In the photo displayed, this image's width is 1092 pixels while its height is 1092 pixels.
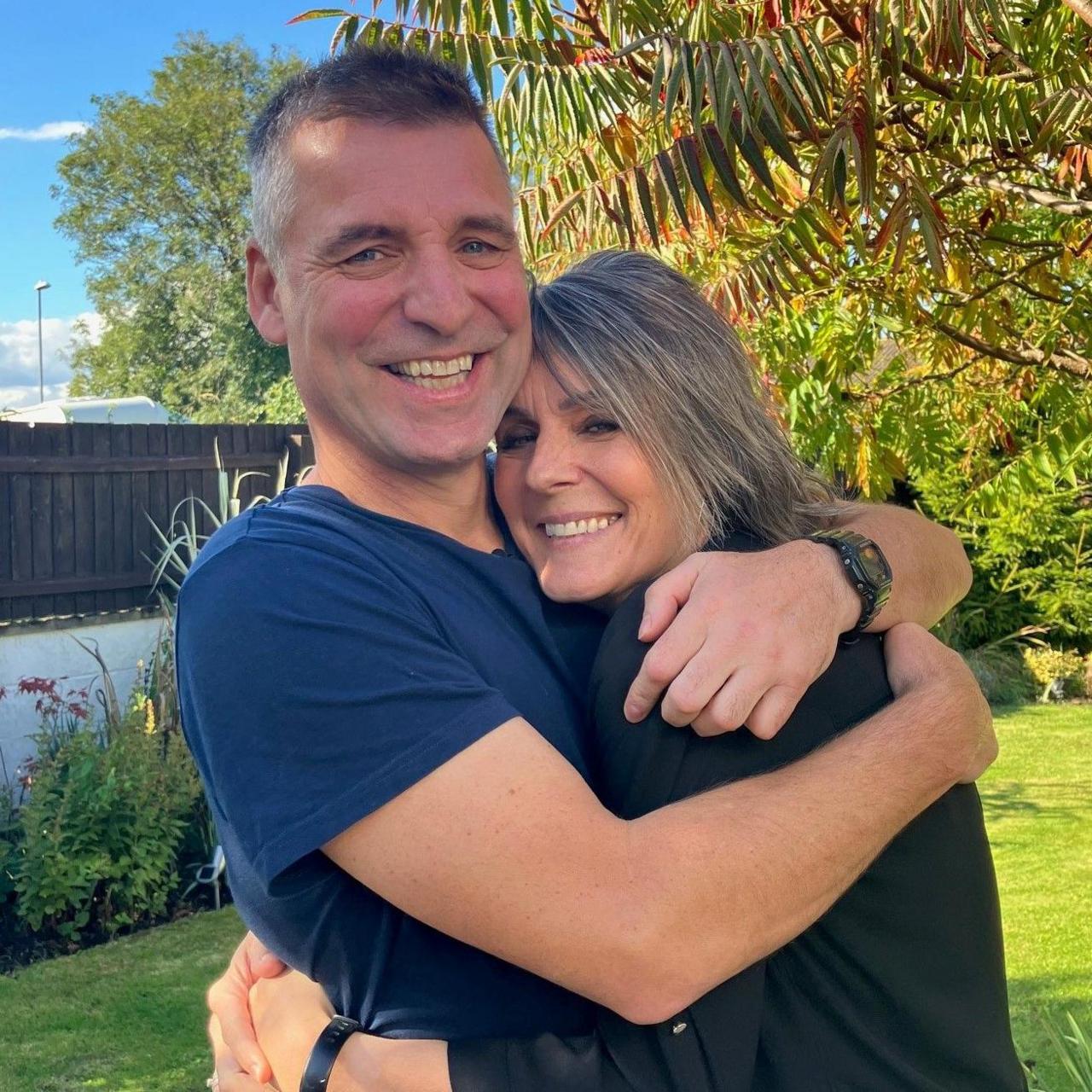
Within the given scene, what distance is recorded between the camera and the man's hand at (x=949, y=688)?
1862 mm

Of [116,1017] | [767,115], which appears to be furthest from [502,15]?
[116,1017]

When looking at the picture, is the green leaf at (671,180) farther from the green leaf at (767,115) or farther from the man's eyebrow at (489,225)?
the man's eyebrow at (489,225)

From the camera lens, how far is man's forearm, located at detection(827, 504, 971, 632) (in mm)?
2209

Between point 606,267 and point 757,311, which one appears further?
point 757,311

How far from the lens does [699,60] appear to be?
3137mm

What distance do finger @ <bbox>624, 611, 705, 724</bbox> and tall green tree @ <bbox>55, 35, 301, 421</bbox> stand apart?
3729cm

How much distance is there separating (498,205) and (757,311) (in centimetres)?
221

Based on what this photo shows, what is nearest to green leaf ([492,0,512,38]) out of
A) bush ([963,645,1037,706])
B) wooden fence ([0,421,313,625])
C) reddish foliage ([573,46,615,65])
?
reddish foliage ([573,46,615,65])

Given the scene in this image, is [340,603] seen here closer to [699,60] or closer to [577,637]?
[577,637]

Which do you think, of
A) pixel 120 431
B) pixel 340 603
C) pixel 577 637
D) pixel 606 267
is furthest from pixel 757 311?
pixel 120 431

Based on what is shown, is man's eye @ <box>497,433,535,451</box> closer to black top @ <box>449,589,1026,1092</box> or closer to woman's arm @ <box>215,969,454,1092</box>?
black top @ <box>449,589,1026,1092</box>

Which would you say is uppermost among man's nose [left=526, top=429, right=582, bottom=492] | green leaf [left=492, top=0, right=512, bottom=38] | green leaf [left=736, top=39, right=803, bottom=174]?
green leaf [left=492, top=0, right=512, bottom=38]

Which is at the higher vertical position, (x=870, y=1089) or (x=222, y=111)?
(x=222, y=111)

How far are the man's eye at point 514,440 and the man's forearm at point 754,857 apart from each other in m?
0.89
